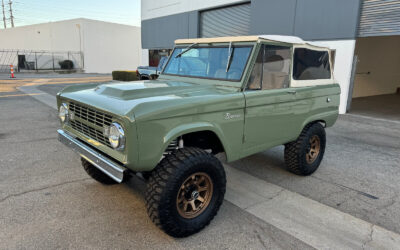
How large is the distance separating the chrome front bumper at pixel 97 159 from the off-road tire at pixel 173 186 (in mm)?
314

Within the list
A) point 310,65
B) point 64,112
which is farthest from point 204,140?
point 310,65

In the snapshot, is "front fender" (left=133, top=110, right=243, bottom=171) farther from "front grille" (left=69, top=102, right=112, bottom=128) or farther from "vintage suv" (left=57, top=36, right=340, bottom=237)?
"front grille" (left=69, top=102, right=112, bottom=128)

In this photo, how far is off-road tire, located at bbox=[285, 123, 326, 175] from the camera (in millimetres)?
4051

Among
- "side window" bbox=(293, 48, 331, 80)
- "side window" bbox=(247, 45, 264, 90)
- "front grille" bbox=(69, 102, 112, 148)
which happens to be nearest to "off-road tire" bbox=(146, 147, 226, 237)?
"front grille" bbox=(69, 102, 112, 148)

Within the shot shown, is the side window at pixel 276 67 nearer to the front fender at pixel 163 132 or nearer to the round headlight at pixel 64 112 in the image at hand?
the front fender at pixel 163 132

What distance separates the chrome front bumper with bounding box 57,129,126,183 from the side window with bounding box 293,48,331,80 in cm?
263

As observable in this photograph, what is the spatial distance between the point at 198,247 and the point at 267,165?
2.44 m

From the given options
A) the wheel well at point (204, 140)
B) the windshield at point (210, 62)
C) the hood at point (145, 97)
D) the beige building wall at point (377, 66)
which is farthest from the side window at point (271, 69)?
the beige building wall at point (377, 66)

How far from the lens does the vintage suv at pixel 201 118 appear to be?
251 centimetres

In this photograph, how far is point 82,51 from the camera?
32.2 m

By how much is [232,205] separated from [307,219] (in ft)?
2.79

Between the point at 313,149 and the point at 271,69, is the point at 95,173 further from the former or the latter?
the point at 313,149

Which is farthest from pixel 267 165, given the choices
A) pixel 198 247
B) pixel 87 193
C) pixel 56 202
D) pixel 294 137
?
pixel 56 202

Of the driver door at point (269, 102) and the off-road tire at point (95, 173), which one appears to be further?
the off-road tire at point (95, 173)
